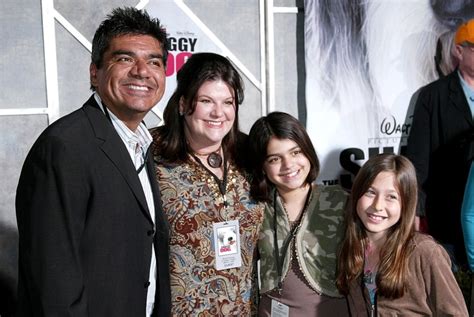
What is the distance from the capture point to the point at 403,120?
3354 mm

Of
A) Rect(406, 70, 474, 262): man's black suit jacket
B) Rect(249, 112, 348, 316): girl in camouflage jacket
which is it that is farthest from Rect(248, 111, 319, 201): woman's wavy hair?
Rect(406, 70, 474, 262): man's black suit jacket

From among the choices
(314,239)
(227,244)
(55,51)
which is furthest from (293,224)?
(55,51)

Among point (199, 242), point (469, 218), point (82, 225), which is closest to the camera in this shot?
point (82, 225)

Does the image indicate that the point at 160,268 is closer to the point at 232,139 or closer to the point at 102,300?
the point at 102,300

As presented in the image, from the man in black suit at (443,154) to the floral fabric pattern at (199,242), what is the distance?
1702 mm

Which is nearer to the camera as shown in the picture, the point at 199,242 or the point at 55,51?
the point at 199,242

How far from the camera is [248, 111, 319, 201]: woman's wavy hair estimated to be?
6.54ft

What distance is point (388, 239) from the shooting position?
193 cm

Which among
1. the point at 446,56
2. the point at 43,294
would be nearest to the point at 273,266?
the point at 43,294

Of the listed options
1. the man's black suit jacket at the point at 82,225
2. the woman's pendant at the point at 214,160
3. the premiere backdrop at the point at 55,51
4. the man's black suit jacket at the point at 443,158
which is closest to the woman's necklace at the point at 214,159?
the woman's pendant at the point at 214,160

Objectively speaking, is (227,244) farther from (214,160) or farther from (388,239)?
(388,239)

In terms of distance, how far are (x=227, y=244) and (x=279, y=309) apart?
1.06 feet

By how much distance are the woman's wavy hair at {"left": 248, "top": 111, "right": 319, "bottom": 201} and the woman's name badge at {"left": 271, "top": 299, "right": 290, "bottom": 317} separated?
39cm

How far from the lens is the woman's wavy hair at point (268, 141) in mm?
1992
